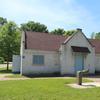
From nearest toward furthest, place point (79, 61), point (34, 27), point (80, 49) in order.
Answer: point (80, 49) < point (79, 61) < point (34, 27)

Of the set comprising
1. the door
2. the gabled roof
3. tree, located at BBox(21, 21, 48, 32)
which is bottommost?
the door

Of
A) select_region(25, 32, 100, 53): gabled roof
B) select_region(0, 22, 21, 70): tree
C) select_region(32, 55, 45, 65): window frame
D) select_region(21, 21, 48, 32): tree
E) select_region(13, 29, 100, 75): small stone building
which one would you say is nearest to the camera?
select_region(13, 29, 100, 75): small stone building

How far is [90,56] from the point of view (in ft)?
101

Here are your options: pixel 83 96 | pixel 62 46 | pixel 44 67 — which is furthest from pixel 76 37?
pixel 83 96

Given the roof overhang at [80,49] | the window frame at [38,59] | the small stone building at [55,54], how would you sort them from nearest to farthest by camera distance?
the small stone building at [55,54] → the window frame at [38,59] → the roof overhang at [80,49]

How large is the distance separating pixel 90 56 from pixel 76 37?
2881 mm

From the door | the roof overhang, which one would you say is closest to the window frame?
the roof overhang

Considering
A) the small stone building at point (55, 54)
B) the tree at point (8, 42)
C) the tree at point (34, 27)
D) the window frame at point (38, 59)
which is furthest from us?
the tree at point (34, 27)

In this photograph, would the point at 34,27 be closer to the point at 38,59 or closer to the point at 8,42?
the point at 8,42

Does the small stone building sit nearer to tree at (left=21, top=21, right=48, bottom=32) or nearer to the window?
the window

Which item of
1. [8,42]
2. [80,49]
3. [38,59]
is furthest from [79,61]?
[8,42]

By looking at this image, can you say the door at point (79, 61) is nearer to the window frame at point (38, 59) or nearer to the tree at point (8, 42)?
the window frame at point (38, 59)

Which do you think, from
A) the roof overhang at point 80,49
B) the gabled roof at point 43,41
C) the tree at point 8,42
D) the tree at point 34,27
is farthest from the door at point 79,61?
the tree at point 34,27

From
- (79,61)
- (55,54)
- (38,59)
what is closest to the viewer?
(38,59)
